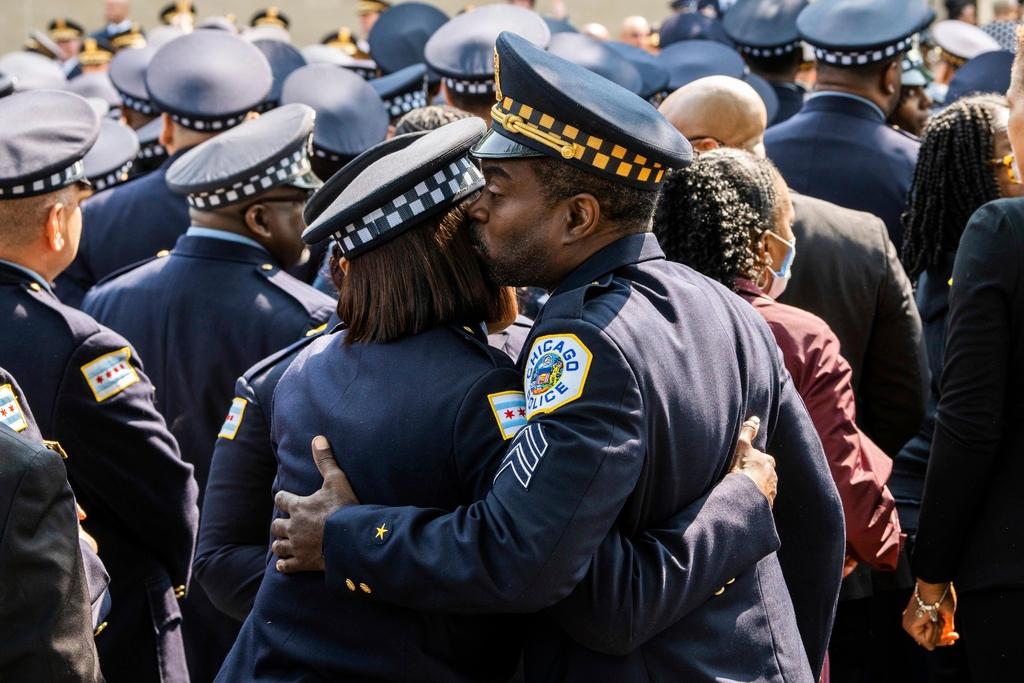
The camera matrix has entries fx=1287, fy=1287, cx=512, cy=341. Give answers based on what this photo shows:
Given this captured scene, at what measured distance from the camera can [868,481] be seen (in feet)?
10.1

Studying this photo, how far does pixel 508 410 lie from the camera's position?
2205mm

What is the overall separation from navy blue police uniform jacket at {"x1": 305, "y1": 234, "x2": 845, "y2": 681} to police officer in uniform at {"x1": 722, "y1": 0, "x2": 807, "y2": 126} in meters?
4.76

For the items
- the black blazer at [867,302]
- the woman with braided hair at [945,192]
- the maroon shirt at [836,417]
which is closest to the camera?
the maroon shirt at [836,417]

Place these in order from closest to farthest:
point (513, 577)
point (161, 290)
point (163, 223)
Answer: point (513, 577)
point (161, 290)
point (163, 223)

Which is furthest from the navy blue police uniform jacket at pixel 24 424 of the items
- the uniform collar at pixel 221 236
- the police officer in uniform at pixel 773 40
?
the police officer in uniform at pixel 773 40

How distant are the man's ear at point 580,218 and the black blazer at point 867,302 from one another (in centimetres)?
163

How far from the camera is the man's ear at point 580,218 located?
90.4 inches

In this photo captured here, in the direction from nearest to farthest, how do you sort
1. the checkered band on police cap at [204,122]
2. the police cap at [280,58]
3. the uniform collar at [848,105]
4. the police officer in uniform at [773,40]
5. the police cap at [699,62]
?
the uniform collar at [848,105] → the checkered band on police cap at [204,122] → the police cap at [699,62] → the police officer in uniform at [773,40] → the police cap at [280,58]

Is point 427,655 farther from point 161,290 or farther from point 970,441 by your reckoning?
point 161,290

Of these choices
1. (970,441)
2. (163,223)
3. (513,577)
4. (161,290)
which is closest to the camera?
(513,577)

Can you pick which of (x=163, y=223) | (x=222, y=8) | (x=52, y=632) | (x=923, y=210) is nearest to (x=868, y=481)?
(x=923, y=210)

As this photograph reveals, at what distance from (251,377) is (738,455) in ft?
4.07

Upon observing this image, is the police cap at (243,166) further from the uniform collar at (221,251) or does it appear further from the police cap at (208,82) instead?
the police cap at (208,82)

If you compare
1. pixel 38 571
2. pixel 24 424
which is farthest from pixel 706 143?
pixel 38 571
